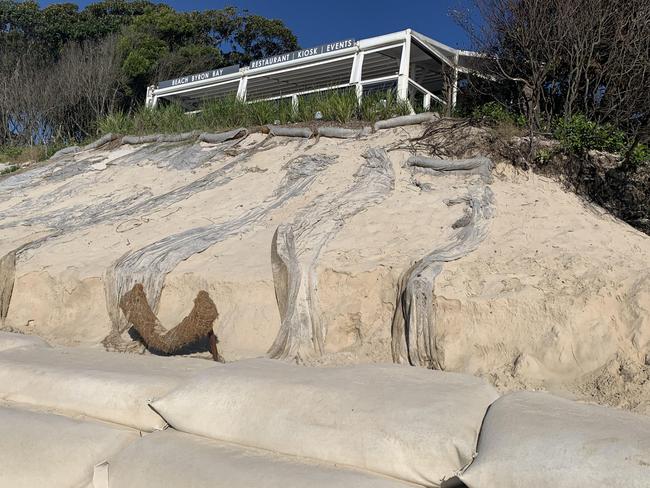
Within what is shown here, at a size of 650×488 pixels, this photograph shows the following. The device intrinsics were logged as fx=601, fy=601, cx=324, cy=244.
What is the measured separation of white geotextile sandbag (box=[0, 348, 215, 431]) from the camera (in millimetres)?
2971

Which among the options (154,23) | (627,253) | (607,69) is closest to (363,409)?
(627,253)

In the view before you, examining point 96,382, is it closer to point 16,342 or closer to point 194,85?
point 16,342

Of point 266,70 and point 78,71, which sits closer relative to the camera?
point 266,70

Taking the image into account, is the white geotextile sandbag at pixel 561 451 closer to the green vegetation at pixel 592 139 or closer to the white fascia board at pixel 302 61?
the green vegetation at pixel 592 139

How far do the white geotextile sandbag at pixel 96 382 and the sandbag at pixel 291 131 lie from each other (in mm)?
5551

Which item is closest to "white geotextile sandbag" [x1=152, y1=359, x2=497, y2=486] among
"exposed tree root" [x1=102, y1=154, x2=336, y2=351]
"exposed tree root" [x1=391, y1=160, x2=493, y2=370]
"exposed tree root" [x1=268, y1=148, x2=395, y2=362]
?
"exposed tree root" [x1=391, y1=160, x2=493, y2=370]

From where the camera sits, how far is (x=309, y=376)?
2.94 metres

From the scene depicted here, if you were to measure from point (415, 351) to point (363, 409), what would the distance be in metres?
1.95

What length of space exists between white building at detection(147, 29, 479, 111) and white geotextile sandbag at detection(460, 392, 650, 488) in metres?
8.21

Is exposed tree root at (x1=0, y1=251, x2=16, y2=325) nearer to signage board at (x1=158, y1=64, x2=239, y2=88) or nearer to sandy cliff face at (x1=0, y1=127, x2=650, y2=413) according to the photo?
sandy cliff face at (x1=0, y1=127, x2=650, y2=413)

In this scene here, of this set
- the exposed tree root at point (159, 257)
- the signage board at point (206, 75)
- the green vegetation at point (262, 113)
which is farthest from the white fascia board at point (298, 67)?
the exposed tree root at point (159, 257)

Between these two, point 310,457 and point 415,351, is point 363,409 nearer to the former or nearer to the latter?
point 310,457

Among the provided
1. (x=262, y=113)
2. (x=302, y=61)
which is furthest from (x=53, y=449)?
(x=302, y=61)

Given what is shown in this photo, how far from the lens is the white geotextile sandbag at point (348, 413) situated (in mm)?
2297
